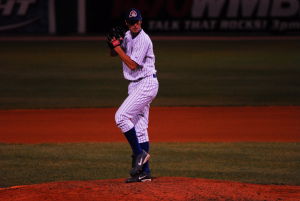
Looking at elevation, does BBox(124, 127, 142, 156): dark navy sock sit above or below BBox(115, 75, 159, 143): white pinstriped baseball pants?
below

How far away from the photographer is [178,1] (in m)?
38.0

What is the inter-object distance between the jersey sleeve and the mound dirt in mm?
1233

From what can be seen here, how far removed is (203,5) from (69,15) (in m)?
7.45

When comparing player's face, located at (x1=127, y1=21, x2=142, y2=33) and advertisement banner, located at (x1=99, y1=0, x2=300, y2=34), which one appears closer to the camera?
player's face, located at (x1=127, y1=21, x2=142, y2=33)

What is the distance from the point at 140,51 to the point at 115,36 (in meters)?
0.30

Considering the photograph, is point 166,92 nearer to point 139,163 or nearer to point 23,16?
point 139,163

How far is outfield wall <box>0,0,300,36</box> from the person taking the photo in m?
37.3

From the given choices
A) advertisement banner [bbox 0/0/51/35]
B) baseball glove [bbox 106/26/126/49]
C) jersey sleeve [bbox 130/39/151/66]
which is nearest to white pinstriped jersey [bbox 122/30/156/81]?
jersey sleeve [bbox 130/39/151/66]

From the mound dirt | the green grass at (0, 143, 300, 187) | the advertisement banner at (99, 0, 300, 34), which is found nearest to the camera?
the mound dirt

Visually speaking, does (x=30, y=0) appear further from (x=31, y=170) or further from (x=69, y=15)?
(x=31, y=170)

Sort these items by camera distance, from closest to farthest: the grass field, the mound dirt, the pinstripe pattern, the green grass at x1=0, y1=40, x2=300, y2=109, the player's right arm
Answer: the mound dirt < the player's right arm < the pinstripe pattern < the grass field < the green grass at x1=0, y1=40, x2=300, y2=109

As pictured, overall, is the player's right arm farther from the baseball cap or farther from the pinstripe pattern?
the baseball cap

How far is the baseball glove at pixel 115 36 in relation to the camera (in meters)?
6.90

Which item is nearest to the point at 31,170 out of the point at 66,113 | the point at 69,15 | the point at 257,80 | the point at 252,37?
the point at 66,113
